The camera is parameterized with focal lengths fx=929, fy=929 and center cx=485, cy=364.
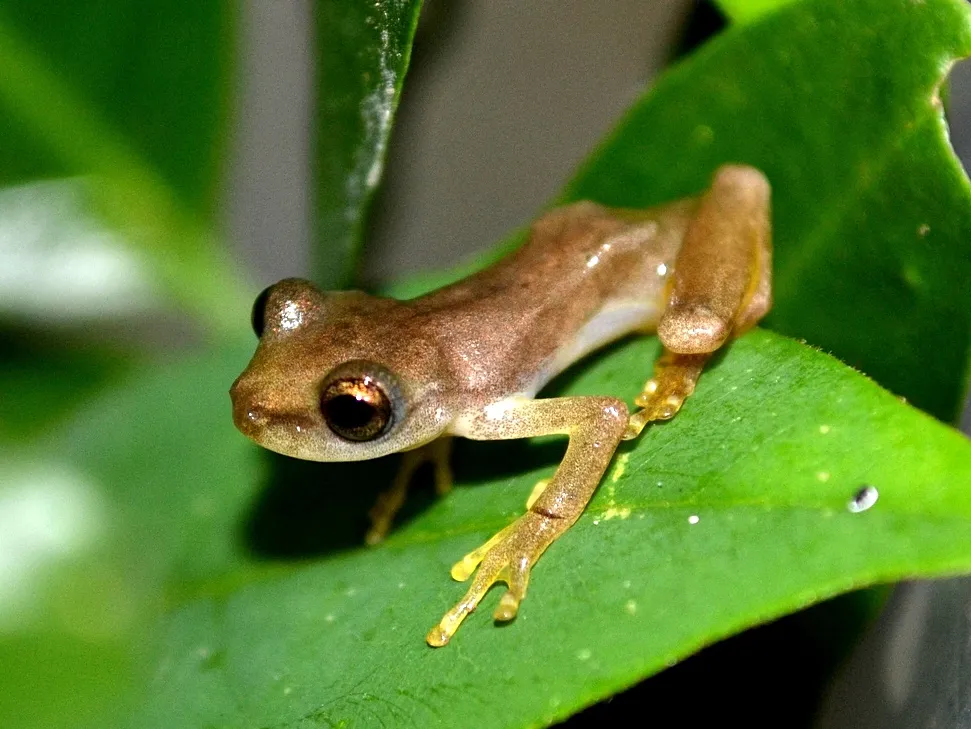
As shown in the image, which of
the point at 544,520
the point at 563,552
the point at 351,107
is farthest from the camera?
the point at 351,107

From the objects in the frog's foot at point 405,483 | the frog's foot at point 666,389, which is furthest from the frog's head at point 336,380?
the frog's foot at point 666,389

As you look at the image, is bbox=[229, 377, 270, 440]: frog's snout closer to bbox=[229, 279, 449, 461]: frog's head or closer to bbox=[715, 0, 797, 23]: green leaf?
bbox=[229, 279, 449, 461]: frog's head

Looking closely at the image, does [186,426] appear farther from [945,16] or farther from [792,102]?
[945,16]

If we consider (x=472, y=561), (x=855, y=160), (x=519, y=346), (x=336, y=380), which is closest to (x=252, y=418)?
(x=336, y=380)

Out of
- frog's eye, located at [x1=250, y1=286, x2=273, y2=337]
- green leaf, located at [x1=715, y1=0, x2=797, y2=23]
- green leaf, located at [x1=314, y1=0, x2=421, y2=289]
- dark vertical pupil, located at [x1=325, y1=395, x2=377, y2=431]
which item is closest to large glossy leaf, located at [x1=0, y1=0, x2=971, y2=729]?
green leaf, located at [x1=715, y1=0, x2=797, y2=23]

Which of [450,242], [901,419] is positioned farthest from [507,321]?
[450,242]

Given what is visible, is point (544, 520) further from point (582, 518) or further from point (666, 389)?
point (666, 389)

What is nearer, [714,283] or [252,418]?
[252,418]

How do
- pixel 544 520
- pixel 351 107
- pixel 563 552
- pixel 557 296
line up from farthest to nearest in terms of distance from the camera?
pixel 557 296 → pixel 351 107 → pixel 544 520 → pixel 563 552
